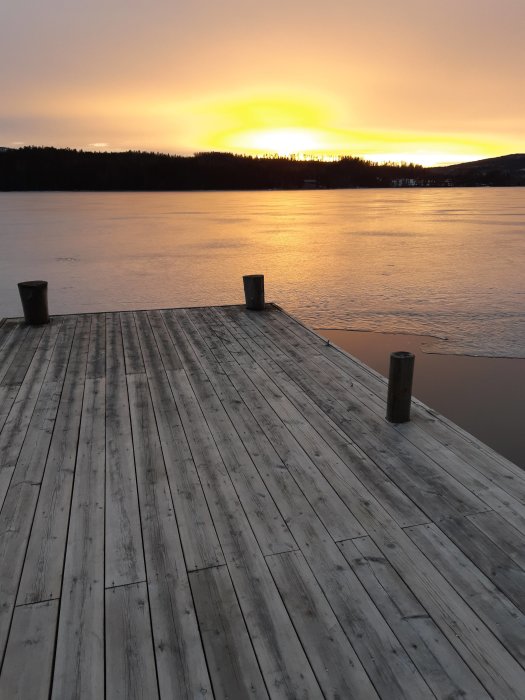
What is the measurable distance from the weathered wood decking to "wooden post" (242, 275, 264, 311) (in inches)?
124

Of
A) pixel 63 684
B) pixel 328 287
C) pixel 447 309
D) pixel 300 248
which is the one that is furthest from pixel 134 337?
pixel 300 248

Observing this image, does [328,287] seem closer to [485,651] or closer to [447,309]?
[447,309]

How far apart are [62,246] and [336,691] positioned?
73.9 ft

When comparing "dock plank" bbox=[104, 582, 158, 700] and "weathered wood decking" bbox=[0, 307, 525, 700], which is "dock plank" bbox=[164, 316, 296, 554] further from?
"dock plank" bbox=[104, 582, 158, 700]

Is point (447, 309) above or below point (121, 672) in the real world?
below

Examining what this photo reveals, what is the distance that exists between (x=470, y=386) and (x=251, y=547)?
5.03 metres

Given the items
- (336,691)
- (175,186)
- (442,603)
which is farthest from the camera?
(175,186)

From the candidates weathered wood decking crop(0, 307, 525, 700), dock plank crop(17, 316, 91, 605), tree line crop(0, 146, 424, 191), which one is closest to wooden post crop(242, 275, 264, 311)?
weathered wood decking crop(0, 307, 525, 700)

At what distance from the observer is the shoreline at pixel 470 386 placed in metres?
5.48

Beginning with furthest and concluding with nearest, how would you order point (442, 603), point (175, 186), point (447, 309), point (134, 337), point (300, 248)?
point (175, 186), point (300, 248), point (447, 309), point (134, 337), point (442, 603)

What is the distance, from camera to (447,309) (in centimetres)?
1109

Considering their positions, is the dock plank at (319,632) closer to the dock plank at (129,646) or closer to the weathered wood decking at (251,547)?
the weathered wood decking at (251,547)

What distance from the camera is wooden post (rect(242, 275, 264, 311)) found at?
7496mm

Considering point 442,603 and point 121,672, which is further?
point 442,603
